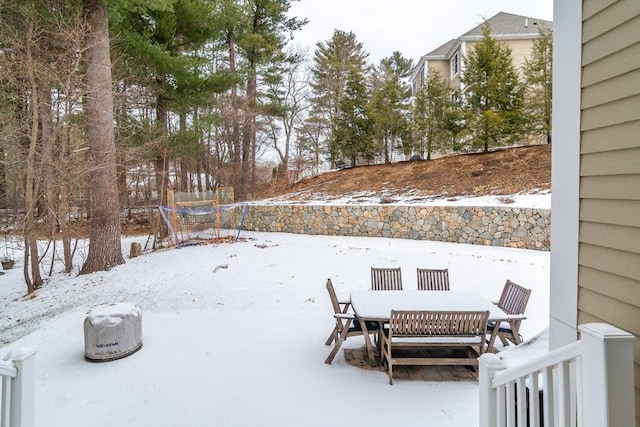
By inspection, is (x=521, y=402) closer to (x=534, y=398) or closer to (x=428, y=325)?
(x=534, y=398)

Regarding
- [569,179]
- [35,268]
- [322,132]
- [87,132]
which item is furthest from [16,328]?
[322,132]

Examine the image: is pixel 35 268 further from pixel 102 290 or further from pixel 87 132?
pixel 87 132

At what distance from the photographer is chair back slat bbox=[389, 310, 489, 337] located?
3.24 metres

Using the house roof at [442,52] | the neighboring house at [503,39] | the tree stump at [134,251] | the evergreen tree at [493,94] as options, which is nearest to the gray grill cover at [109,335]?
the tree stump at [134,251]

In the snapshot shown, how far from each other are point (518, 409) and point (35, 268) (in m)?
9.01

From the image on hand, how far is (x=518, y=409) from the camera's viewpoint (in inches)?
66.4

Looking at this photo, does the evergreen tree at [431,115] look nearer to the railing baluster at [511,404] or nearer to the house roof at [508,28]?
the house roof at [508,28]

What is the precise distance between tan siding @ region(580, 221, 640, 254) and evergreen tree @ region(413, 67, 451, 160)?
13.0 m

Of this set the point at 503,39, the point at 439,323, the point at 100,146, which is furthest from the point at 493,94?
the point at 100,146

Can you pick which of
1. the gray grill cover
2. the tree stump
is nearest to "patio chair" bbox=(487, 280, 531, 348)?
the gray grill cover

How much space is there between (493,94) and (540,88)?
1.94m

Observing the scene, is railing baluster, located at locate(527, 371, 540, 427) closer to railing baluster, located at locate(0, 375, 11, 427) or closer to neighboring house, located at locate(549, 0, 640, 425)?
neighboring house, located at locate(549, 0, 640, 425)

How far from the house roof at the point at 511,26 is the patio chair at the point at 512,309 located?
49.7 ft

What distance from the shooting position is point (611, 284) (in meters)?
1.65
